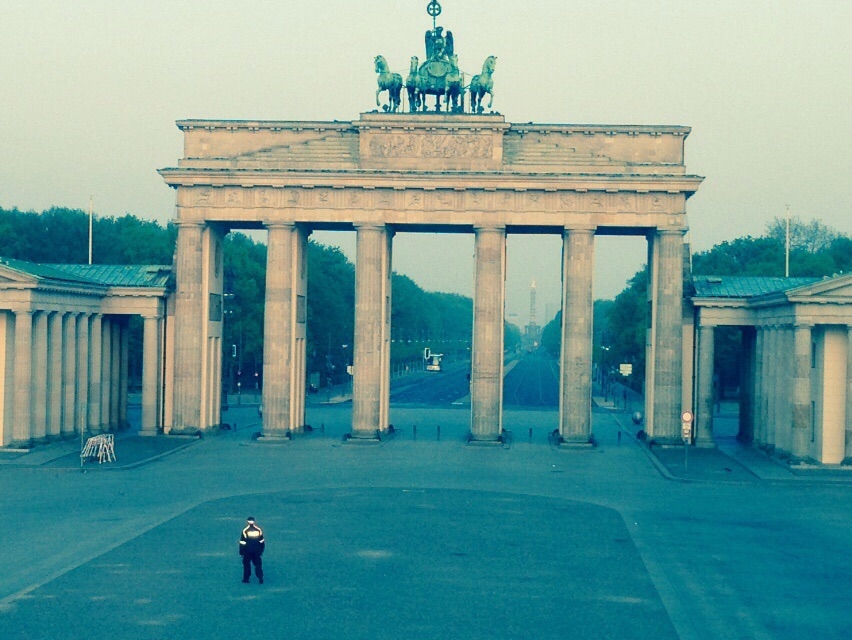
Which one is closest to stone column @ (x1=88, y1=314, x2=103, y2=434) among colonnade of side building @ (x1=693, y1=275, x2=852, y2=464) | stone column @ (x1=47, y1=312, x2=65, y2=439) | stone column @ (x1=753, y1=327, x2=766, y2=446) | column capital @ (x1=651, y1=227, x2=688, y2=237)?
stone column @ (x1=47, y1=312, x2=65, y2=439)

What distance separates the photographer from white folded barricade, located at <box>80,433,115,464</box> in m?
56.7

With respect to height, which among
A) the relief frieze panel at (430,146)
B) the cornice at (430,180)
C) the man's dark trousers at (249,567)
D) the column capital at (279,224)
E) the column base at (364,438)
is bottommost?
the man's dark trousers at (249,567)

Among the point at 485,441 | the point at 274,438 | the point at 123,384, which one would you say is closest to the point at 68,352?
the point at 123,384

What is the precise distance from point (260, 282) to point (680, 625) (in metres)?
105

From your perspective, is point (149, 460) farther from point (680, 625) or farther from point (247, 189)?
point (680, 625)

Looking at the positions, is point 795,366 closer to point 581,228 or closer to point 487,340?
point 581,228

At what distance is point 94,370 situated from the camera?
69.6m

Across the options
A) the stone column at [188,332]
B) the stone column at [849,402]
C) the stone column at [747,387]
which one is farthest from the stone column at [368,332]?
the stone column at [849,402]

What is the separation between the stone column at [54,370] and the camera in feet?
210

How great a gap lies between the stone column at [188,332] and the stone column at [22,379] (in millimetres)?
10059

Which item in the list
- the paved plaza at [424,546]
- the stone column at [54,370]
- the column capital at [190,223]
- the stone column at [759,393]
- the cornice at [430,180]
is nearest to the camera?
the paved plaza at [424,546]

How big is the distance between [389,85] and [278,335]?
16.5m

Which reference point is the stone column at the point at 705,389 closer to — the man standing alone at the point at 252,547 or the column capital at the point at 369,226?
the column capital at the point at 369,226

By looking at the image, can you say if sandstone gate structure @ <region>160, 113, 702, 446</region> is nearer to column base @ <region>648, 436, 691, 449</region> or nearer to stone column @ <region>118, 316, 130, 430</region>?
column base @ <region>648, 436, 691, 449</region>
